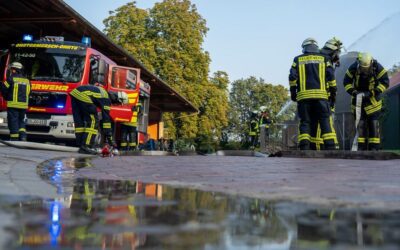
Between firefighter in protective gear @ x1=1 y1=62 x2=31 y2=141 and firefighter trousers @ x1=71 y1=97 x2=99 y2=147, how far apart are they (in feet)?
4.69

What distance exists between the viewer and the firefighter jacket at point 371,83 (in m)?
8.66

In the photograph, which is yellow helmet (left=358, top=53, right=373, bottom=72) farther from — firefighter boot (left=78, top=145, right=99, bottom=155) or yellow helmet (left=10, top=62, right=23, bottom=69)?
yellow helmet (left=10, top=62, right=23, bottom=69)

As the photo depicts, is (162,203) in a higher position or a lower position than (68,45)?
lower

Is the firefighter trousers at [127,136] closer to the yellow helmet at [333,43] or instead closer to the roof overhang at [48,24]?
the roof overhang at [48,24]

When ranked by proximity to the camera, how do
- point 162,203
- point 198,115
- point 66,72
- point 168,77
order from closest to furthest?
point 162,203 → point 66,72 → point 168,77 → point 198,115

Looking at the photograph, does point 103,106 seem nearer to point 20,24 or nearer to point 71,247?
point 20,24

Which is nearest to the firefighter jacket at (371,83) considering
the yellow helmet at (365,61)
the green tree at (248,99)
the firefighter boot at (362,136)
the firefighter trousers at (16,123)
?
the yellow helmet at (365,61)

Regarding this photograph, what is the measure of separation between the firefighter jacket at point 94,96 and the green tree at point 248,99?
5942 cm

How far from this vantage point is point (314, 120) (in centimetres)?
874

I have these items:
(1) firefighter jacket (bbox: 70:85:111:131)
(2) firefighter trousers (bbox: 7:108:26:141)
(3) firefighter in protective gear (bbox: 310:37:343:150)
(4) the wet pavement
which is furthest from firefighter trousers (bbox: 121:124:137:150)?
(4) the wet pavement

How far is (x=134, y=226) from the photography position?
1.65 metres

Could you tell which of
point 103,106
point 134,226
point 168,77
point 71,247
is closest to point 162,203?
point 134,226

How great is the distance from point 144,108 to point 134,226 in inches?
556

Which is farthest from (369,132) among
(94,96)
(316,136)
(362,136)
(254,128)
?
(254,128)
